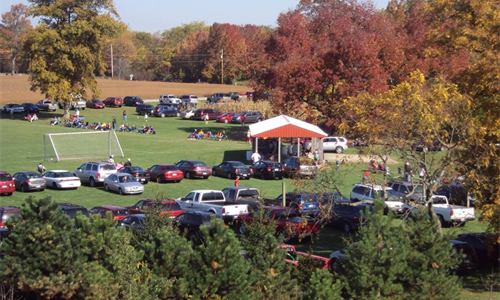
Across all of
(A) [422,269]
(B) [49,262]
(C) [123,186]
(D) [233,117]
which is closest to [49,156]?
(C) [123,186]

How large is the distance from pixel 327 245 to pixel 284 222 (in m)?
1.83

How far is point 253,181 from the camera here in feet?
130

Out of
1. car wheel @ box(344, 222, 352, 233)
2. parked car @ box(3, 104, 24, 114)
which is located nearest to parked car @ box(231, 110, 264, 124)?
parked car @ box(3, 104, 24, 114)

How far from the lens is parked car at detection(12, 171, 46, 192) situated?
33.2 metres

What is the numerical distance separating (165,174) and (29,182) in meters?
7.68

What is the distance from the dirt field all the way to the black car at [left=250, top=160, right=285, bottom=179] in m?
54.3

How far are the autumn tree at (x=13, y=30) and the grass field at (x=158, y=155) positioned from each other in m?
76.7

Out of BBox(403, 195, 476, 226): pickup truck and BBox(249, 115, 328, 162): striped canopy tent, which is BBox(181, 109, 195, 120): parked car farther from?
BBox(403, 195, 476, 226): pickup truck

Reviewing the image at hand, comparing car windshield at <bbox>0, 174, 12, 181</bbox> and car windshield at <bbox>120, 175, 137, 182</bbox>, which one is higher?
car windshield at <bbox>0, 174, 12, 181</bbox>

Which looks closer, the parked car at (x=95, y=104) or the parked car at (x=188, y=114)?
the parked car at (x=188, y=114)

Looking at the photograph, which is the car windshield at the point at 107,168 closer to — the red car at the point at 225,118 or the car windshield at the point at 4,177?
the car windshield at the point at 4,177

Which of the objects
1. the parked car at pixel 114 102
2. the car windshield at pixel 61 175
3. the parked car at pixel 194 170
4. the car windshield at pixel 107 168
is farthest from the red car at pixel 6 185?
the parked car at pixel 114 102

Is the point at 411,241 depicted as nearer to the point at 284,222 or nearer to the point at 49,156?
the point at 284,222

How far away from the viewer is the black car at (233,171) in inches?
1548
